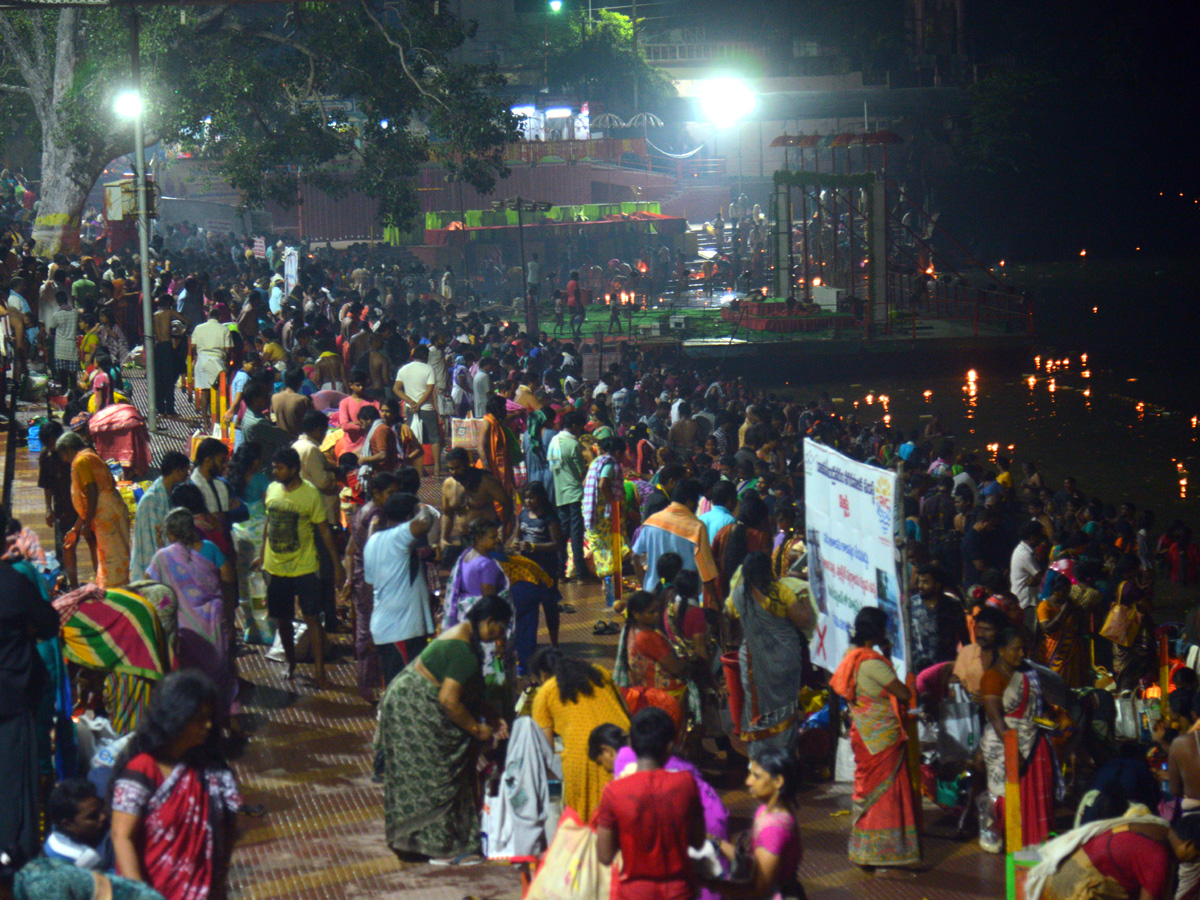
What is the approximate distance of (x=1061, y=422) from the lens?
29.9 m

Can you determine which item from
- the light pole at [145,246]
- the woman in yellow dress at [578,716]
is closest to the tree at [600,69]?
the light pole at [145,246]

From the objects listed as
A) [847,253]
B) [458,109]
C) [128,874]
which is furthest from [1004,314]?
[128,874]

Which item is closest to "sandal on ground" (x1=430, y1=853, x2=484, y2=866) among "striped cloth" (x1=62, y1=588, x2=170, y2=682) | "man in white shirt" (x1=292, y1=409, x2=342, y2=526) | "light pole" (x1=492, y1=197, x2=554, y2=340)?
"striped cloth" (x1=62, y1=588, x2=170, y2=682)

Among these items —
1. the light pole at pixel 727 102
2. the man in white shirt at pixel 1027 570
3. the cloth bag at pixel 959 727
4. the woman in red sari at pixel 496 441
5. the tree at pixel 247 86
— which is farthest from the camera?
the light pole at pixel 727 102

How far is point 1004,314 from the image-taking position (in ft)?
114

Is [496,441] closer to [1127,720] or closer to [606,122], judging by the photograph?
[1127,720]

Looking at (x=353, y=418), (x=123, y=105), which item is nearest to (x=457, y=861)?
(x=353, y=418)

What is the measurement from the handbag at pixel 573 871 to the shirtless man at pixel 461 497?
4057 millimetres

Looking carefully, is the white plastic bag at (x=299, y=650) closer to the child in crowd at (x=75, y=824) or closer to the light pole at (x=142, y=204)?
the child in crowd at (x=75, y=824)

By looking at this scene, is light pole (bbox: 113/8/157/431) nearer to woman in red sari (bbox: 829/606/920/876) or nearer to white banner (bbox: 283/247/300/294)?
white banner (bbox: 283/247/300/294)

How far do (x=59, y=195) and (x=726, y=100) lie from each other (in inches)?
1443

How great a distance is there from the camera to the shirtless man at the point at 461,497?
358 inches

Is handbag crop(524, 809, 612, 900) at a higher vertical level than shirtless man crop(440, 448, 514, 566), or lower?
lower

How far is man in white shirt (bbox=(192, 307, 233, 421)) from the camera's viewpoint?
46.3 ft
